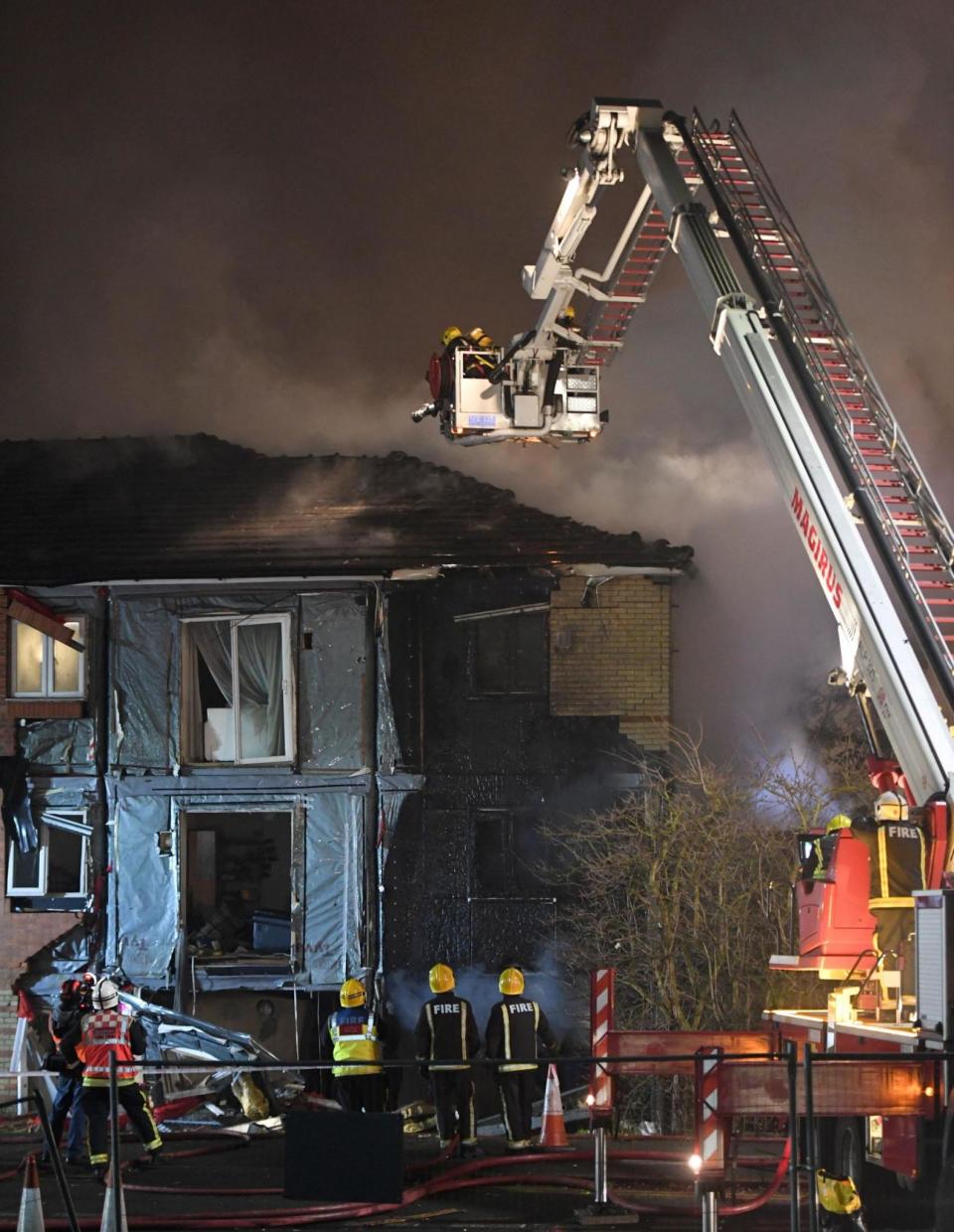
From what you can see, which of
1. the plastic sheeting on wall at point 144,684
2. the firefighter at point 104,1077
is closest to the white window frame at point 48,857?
the plastic sheeting on wall at point 144,684

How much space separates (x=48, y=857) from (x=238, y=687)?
3097mm

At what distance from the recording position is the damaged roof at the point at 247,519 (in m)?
20.5

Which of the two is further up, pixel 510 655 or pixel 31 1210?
pixel 510 655

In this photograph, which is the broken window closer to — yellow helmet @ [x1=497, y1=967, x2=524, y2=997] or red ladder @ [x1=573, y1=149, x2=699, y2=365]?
yellow helmet @ [x1=497, y1=967, x2=524, y2=997]

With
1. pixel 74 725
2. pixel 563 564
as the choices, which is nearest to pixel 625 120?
pixel 563 564

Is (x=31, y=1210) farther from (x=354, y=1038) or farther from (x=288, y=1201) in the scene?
(x=354, y=1038)

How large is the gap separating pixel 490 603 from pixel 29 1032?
7.21m

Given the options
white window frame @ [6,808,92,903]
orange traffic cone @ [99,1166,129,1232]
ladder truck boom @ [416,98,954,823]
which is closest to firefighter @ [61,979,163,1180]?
orange traffic cone @ [99,1166,129,1232]

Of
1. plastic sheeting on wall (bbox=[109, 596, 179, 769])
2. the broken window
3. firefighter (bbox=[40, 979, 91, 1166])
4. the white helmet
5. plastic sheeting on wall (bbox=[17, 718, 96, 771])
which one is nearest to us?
the white helmet

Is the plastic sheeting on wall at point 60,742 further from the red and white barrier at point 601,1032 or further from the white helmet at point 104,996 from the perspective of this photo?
the red and white barrier at point 601,1032

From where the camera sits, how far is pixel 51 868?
21.2 metres

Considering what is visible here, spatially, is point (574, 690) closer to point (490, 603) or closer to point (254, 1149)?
point (490, 603)

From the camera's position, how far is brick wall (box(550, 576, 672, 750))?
20.5 m

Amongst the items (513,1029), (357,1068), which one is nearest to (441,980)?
(513,1029)
